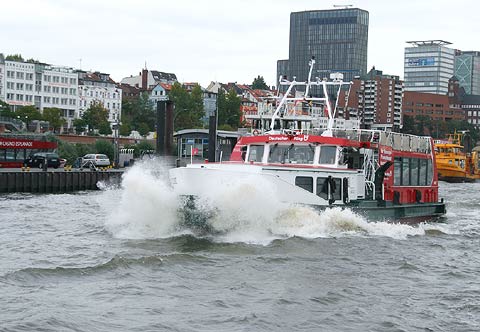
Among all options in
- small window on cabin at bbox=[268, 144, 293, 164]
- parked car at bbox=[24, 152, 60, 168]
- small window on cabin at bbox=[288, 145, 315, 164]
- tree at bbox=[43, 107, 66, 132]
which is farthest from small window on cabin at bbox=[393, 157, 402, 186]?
tree at bbox=[43, 107, 66, 132]

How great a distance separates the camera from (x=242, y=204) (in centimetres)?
2414

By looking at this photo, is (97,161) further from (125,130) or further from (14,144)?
(125,130)

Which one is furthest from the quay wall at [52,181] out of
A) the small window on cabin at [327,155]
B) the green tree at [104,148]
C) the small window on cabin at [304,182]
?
the small window on cabin at [304,182]

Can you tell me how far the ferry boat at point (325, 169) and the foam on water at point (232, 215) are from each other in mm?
311

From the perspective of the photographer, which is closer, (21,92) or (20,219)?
(20,219)

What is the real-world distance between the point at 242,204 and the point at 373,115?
165 meters

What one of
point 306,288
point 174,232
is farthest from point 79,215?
point 306,288

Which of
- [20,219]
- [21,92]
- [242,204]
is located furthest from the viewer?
[21,92]

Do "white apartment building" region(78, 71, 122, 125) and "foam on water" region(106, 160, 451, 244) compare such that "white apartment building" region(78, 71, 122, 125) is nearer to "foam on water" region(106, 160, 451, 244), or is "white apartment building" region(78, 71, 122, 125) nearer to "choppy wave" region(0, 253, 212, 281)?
"foam on water" region(106, 160, 451, 244)

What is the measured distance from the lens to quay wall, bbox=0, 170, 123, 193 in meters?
54.1

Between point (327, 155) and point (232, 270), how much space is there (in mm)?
8629

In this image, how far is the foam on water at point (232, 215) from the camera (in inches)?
955

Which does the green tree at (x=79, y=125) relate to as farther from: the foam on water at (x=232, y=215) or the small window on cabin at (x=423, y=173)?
the foam on water at (x=232, y=215)

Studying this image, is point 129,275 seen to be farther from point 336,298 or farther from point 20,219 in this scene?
point 20,219
